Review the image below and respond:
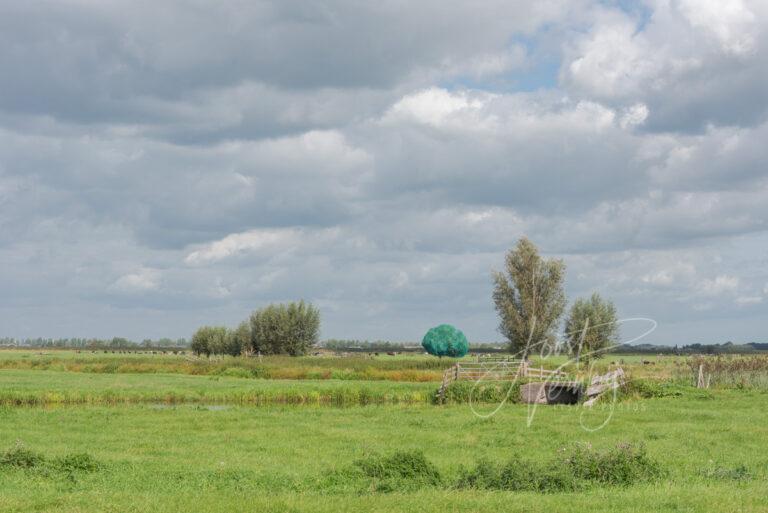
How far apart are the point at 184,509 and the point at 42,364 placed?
267 feet

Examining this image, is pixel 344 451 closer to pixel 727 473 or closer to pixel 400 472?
pixel 400 472

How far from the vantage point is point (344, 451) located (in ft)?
78.4

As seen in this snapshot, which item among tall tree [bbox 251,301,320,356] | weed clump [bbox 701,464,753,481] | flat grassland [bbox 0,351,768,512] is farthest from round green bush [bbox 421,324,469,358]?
weed clump [bbox 701,464,753,481]

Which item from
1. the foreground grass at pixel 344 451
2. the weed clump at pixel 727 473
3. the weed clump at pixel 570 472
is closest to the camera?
the foreground grass at pixel 344 451

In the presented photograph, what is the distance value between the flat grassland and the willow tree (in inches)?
1642

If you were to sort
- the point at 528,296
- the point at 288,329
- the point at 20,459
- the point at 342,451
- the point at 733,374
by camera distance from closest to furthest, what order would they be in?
the point at 20,459, the point at 342,451, the point at 733,374, the point at 528,296, the point at 288,329

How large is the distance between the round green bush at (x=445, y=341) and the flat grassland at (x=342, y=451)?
78.4 meters

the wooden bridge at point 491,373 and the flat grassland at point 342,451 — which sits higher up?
the wooden bridge at point 491,373

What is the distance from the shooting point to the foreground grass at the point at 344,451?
47.7 ft

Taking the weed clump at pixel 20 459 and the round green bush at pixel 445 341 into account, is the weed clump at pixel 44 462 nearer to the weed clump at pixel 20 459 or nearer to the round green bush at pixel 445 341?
the weed clump at pixel 20 459

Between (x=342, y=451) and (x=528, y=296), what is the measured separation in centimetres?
6613

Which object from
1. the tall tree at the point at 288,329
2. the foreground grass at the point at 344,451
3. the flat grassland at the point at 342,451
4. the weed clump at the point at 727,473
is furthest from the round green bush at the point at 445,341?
the weed clump at the point at 727,473

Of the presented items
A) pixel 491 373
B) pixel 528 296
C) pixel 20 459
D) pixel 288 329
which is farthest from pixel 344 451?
pixel 288 329

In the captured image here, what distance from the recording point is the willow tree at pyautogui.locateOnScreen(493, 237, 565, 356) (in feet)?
285
